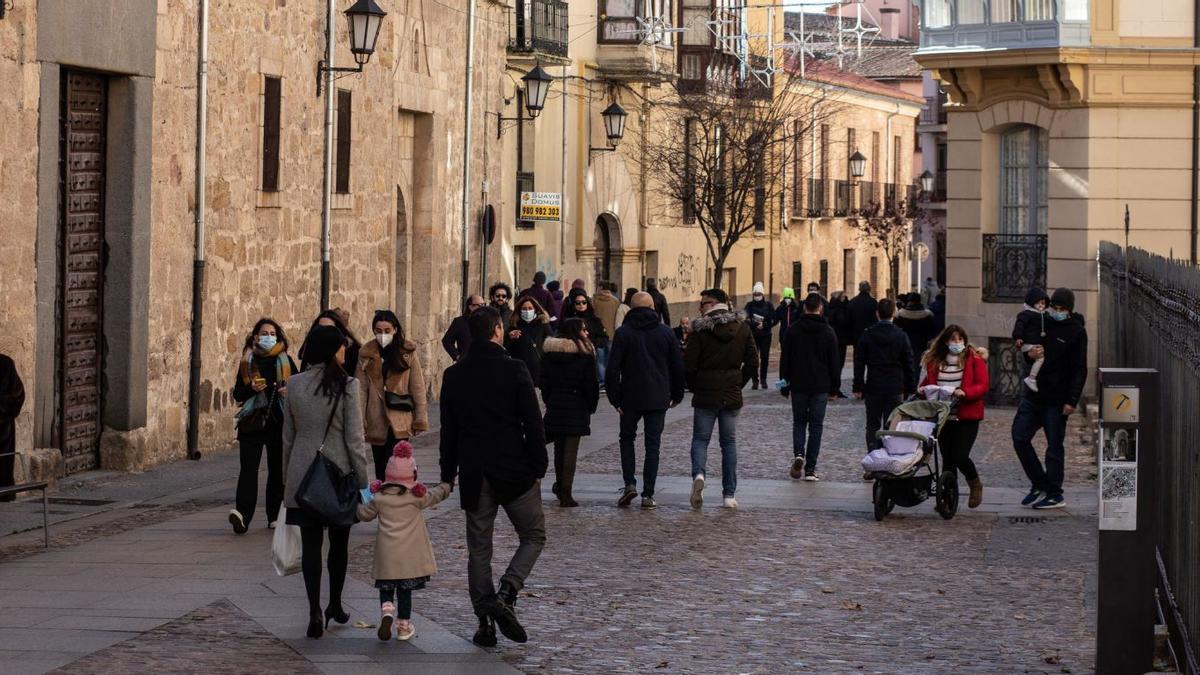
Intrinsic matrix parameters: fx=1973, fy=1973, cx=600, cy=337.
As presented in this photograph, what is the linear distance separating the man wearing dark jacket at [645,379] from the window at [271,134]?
20.6 feet

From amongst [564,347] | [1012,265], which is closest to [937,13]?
[1012,265]

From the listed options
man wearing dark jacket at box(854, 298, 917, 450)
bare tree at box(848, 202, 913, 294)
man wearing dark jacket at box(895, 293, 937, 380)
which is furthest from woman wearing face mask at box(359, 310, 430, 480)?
bare tree at box(848, 202, 913, 294)

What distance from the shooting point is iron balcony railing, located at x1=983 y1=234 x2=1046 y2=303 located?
26.8 m

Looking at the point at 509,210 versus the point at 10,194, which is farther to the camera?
the point at 509,210

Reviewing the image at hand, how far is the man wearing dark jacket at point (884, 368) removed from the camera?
1784cm

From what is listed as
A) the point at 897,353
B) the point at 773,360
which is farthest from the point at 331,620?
the point at 773,360

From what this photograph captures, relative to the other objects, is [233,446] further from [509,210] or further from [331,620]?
[509,210]

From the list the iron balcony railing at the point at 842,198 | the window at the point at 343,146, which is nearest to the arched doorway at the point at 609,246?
the iron balcony railing at the point at 842,198

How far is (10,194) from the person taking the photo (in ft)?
49.9

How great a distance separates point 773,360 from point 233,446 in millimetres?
25108

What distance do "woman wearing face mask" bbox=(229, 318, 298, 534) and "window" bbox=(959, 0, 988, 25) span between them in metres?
15.2

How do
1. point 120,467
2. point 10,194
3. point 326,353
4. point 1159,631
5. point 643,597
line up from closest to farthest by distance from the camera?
point 1159,631 → point 326,353 → point 643,597 → point 10,194 → point 120,467

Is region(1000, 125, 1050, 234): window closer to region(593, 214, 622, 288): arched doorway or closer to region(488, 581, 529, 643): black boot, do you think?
region(593, 214, 622, 288): arched doorway

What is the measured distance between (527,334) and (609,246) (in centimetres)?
2089
